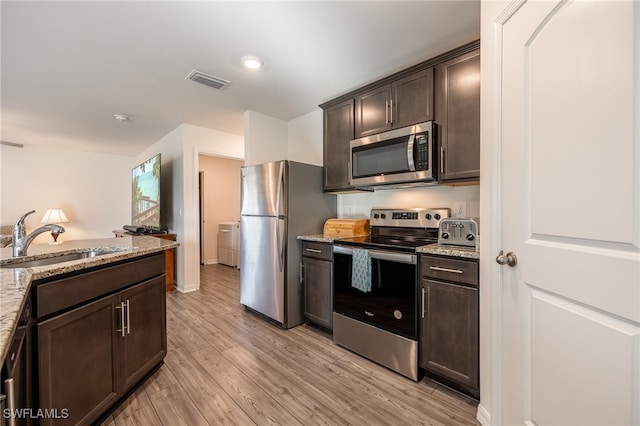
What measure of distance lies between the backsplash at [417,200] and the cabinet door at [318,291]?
73 centimetres

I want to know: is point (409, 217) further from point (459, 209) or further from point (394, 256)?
point (394, 256)

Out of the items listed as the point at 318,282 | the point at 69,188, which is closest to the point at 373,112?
the point at 318,282

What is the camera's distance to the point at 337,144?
280cm

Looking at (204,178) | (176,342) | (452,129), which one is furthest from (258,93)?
(204,178)

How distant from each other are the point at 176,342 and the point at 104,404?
0.99 m

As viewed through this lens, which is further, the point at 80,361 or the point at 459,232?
the point at 459,232

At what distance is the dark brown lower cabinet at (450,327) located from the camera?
162 cm

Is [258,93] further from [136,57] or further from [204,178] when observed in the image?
[204,178]

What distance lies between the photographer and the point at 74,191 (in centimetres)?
552

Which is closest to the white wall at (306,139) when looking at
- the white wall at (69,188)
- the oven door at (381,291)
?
the oven door at (381,291)

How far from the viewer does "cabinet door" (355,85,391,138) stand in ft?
7.86

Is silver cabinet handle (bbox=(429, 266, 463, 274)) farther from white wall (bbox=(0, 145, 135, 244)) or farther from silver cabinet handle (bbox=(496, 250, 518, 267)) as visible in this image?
white wall (bbox=(0, 145, 135, 244))

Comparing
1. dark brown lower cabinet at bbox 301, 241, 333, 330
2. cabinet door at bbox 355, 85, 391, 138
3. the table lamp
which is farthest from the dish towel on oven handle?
the table lamp

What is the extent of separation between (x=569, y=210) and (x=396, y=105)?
5.39 feet
